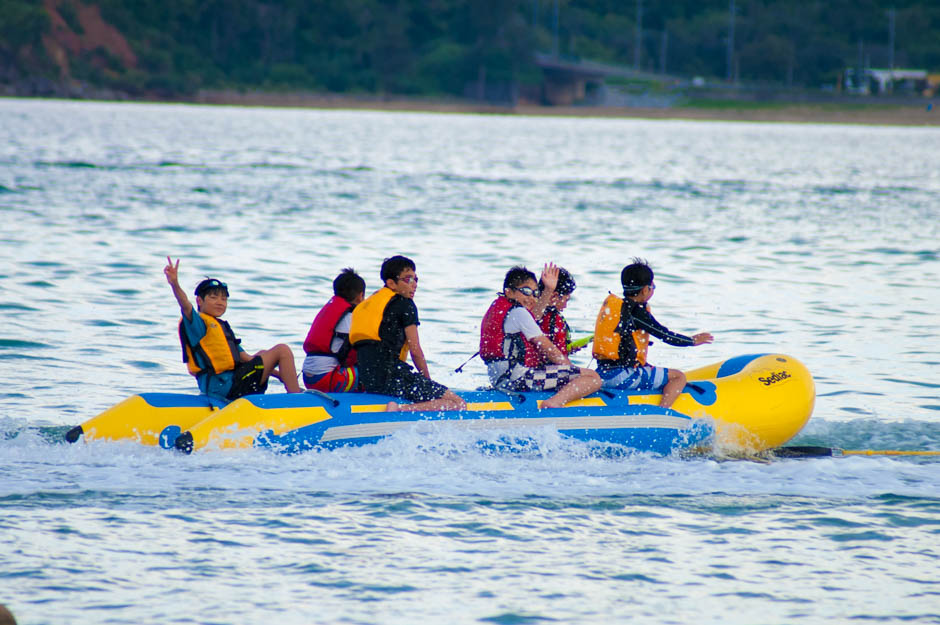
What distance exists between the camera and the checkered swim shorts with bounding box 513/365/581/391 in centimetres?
709

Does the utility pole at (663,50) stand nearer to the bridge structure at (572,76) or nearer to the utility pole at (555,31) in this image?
the bridge structure at (572,76)

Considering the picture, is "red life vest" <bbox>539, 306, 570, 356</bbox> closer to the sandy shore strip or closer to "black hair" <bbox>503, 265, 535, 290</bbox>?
"black hair" <bbox>503, 265, 535, 290</bbox>

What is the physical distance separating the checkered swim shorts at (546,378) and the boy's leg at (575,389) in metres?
0.04

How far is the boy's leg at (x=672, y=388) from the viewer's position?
7238 mm

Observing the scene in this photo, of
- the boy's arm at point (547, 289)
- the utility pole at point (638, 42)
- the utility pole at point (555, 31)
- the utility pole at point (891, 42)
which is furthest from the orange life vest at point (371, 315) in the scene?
the utility pole at point (891, 42)

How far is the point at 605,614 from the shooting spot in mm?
5031

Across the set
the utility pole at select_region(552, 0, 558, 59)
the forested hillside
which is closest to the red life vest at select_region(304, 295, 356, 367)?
the forested hillside

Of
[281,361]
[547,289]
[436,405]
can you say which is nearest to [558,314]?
[547,289]

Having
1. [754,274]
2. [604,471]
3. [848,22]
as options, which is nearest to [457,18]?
[848,22]

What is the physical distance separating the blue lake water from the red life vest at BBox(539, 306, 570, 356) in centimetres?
63

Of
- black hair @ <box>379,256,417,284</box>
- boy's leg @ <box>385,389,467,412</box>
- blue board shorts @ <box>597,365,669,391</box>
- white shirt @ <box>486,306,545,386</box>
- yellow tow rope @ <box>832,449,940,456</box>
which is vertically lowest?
yellow tow rope @ <box>832,449,940,456</box>

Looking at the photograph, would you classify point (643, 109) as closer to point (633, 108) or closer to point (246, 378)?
point (633, 108)

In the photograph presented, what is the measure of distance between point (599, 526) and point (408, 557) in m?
1.02

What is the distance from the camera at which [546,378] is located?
7.10 m
